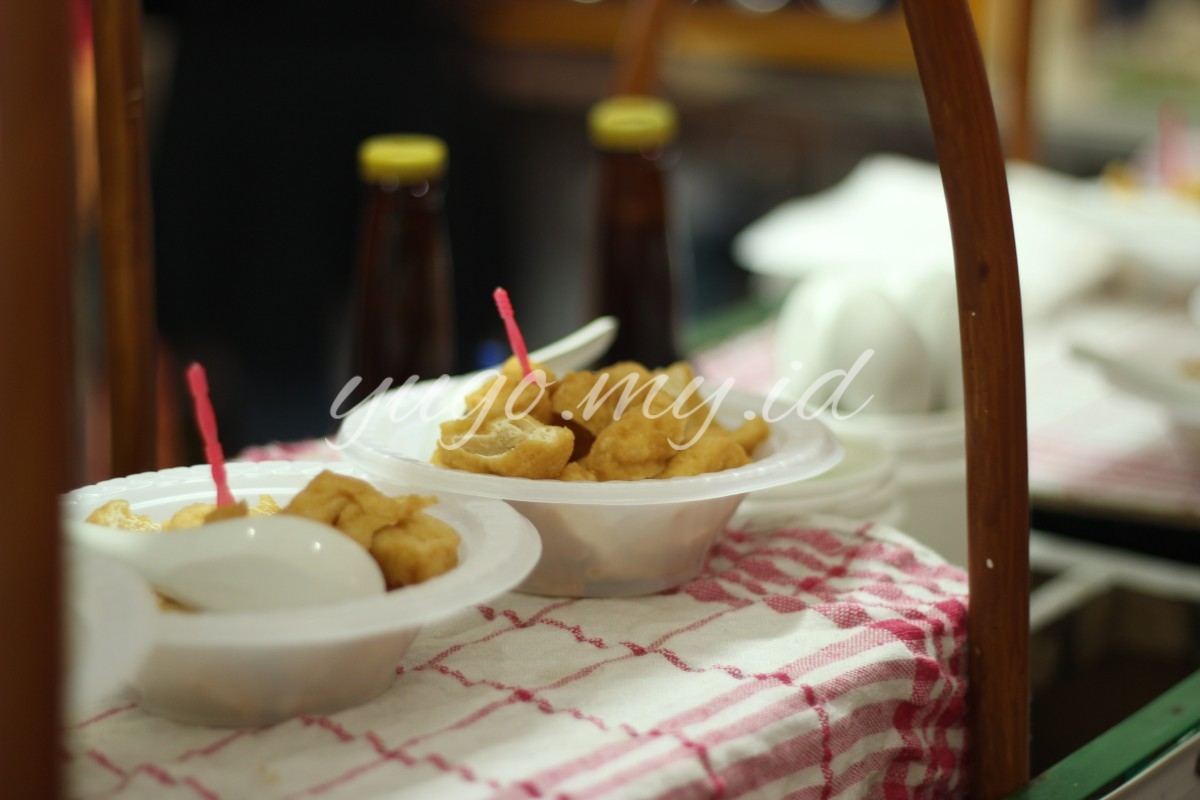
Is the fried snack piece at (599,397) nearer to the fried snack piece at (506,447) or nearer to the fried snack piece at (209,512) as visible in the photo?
the fried snack piece at (506,447)

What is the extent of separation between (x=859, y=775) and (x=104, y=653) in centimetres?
33

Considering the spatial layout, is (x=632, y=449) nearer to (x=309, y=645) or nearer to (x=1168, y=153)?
(x=309, y=645)

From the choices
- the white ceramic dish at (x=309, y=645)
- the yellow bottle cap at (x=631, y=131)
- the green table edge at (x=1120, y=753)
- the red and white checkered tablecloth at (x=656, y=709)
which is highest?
the yellow bottle cap at (x=631, y=131)

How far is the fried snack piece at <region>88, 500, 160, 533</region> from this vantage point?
1.82 ft

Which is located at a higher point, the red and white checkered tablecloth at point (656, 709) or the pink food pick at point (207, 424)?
the pink food pick at point (207, 424)

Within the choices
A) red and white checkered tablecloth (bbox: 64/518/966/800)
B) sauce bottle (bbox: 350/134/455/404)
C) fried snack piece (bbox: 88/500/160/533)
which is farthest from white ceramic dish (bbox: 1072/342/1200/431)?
fried snack piece (bbox: 88/500/160/533)

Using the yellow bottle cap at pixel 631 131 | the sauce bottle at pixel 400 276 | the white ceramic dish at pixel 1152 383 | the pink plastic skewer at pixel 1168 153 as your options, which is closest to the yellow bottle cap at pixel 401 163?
the sauce bottle at pixel 400 276

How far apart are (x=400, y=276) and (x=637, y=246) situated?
0.59ft

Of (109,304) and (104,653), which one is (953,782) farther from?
(109,304)

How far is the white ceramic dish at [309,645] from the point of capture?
47cm

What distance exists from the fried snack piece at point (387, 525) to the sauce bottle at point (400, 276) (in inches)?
14.1

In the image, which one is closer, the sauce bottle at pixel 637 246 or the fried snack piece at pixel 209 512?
the fried snack piece at pixel 209 512

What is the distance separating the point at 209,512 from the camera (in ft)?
1.81

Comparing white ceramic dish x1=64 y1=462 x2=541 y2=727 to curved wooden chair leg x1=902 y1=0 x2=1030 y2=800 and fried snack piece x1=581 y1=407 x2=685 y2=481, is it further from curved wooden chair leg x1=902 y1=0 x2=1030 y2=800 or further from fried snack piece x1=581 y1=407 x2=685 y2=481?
curved wooden chair leg x1=902 y1=0 x2=1030 y2=800
